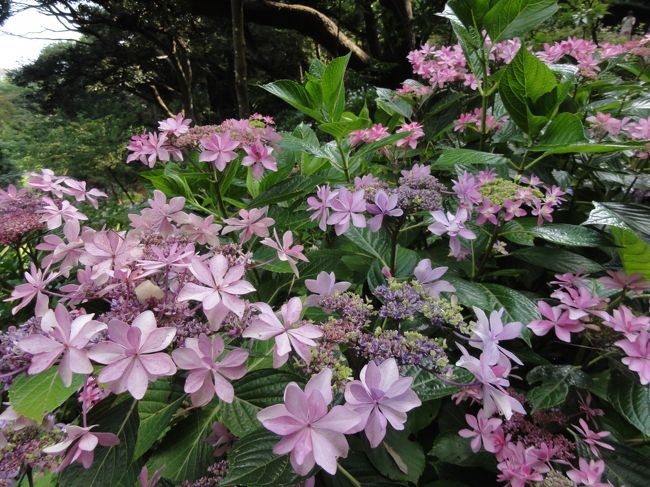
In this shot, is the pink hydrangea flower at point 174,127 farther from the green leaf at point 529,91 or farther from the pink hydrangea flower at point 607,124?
the pink hydrangea flower at point 607,124

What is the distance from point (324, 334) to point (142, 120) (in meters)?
12.7

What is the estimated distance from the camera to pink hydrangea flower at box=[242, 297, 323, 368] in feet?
1.41

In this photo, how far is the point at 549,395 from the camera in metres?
0.61

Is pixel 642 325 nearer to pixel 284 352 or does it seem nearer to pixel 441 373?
pixel 441 373

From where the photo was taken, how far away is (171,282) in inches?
20.9

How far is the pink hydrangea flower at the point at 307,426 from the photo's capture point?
357mm

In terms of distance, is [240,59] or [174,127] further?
[240,59]

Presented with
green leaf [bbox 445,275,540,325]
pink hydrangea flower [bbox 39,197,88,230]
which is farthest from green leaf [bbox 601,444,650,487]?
pink hydrangea flower [bbox 39,197,88,230]

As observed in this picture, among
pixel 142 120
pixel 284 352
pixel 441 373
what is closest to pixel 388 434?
pixel 441 373

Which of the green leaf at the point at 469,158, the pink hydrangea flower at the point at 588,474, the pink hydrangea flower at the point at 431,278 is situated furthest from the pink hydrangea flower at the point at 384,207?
the pink hydrangea flower at the point at 588,474

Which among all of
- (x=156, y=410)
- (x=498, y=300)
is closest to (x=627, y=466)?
(x=498, y=300)

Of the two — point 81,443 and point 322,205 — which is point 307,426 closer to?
point 81,443

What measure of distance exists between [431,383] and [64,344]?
46cm

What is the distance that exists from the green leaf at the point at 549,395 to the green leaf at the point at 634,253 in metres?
0.23
